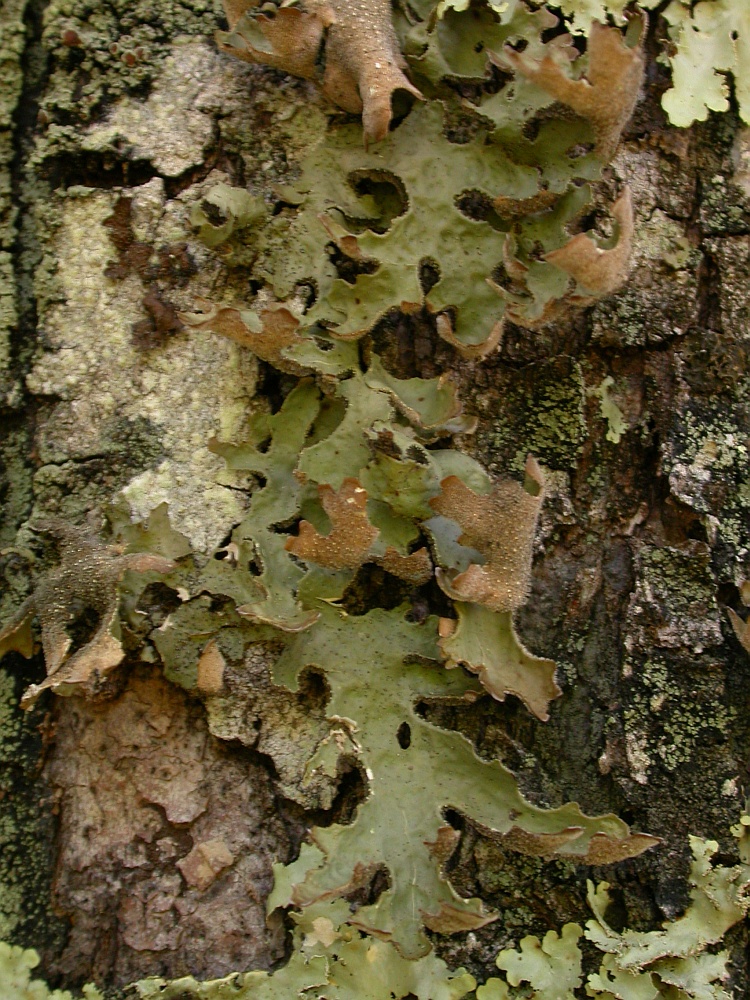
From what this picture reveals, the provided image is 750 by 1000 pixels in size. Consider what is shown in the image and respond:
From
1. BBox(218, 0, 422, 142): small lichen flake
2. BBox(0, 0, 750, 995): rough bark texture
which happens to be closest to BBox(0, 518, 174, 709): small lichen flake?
BBox(0, 0, 750, 995): rough bark texture

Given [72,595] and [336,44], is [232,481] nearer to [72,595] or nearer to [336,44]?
[72,595]

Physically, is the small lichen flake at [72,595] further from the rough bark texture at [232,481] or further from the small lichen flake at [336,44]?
the small lichen flake at [336,44]

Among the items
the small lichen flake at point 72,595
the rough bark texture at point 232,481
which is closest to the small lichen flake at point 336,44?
the rough bark texture at point 232,481

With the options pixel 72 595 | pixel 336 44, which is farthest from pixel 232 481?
pixel 336 44

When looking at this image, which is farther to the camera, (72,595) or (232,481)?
(232,481)

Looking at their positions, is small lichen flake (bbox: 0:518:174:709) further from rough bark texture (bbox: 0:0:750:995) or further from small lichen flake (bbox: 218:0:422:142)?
small lichen flake (bbox: 218:0:422:142)

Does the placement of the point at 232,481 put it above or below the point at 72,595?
above

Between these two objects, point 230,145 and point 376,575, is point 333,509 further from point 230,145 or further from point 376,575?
point 230,145
